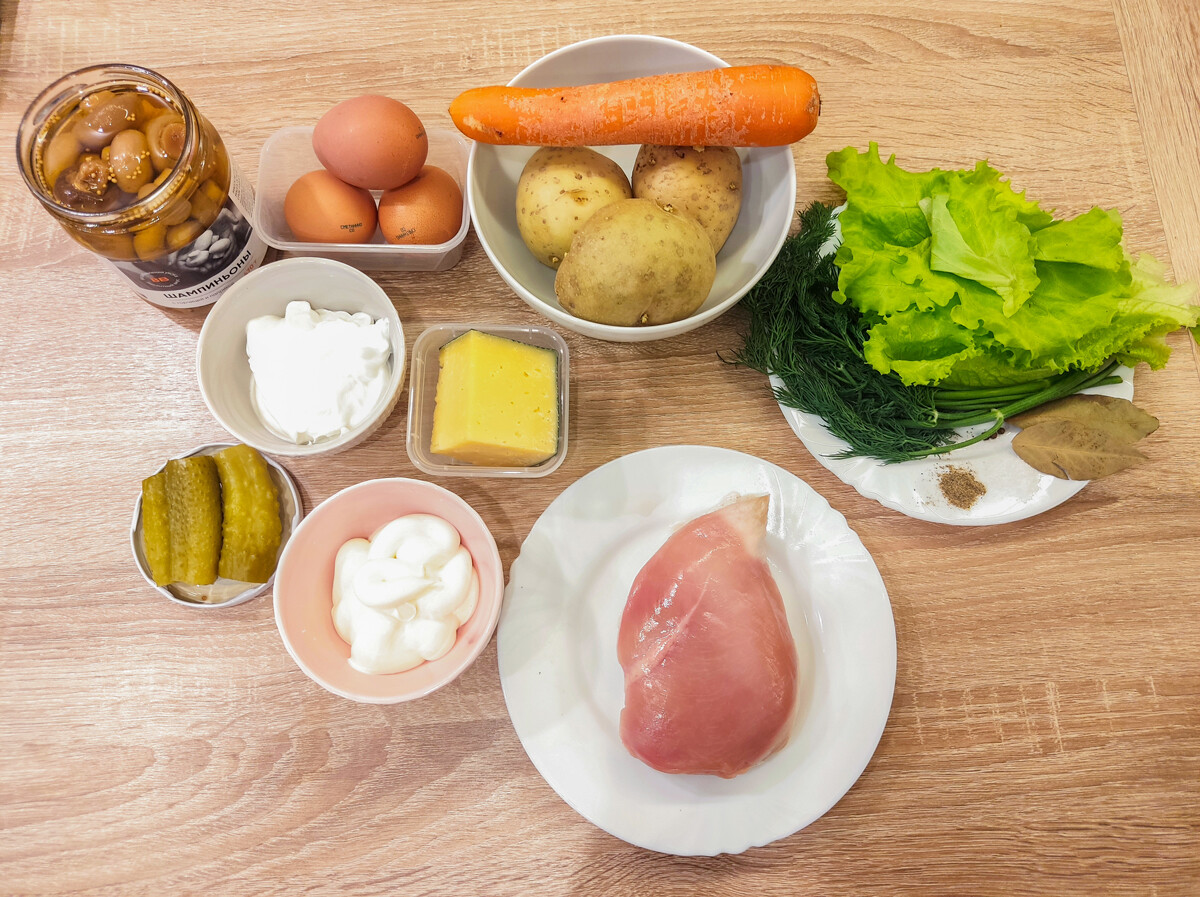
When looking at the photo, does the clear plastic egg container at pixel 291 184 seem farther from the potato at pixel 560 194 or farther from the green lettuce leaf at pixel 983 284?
the green lettuce leaf at pixel 983 284

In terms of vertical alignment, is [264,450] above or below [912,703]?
above

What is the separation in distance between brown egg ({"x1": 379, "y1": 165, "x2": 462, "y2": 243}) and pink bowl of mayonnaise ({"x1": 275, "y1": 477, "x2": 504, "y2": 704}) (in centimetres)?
34

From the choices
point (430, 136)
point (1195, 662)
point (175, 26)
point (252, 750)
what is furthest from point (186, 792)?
point (1195, 662)

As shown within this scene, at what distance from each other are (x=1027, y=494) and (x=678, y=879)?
0.71m

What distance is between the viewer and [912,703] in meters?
0.99

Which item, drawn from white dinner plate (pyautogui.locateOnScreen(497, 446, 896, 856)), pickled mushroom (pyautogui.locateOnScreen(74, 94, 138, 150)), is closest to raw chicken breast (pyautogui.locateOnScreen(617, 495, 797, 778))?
white dinner plate (pyautogui.locateOnScreen(497, 446, 896, 856))

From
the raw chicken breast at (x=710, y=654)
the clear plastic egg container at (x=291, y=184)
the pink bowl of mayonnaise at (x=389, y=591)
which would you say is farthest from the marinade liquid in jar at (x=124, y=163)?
the raw chicken breast at (x=710, y=654)

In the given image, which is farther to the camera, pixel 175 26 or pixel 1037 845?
pixel 175 26

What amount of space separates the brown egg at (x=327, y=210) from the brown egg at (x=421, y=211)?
29 millimetres

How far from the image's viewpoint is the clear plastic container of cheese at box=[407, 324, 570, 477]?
94 cm

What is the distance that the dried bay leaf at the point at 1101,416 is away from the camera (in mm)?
943

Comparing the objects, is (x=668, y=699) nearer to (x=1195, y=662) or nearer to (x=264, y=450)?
(x=264, y=450)

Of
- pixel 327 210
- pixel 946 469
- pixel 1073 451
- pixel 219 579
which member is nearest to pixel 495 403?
pixel 327 210

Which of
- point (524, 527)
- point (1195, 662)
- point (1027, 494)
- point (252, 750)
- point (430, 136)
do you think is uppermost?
point (430, 136)
